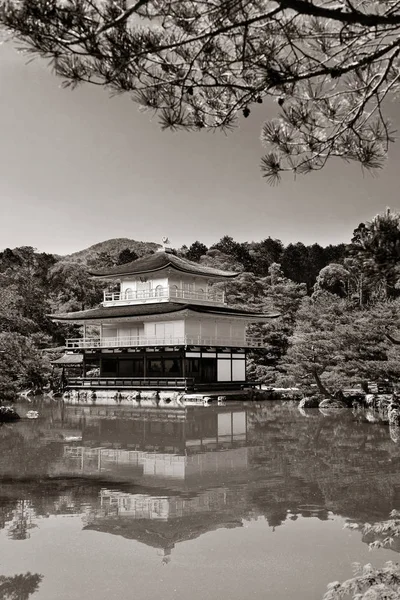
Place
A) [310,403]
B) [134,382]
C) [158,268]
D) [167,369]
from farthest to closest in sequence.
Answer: [158,268] < [167,369] < [134,382] < [310,403]

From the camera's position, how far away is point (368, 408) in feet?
67.4

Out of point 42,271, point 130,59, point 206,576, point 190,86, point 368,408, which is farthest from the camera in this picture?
point 42,271

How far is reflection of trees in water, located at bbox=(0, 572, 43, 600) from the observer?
4.55 metres

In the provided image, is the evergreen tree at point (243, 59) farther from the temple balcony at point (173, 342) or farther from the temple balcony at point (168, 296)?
the temple balcony at point (168, 296)

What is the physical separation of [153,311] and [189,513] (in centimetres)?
2158

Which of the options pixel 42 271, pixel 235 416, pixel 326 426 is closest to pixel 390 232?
pixel 326 426

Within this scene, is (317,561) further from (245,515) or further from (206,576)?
(245,515)

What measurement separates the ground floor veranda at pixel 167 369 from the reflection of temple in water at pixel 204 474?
34.1 ft

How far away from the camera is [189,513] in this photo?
6.93 m

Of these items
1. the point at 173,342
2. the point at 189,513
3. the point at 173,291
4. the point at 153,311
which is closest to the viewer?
the point at 189,513

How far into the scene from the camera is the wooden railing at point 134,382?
85.9 ft

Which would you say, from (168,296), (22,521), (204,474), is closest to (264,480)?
(204,474)

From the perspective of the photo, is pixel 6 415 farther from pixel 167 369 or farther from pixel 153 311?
pixel 167 369

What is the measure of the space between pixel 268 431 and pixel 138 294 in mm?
18031
